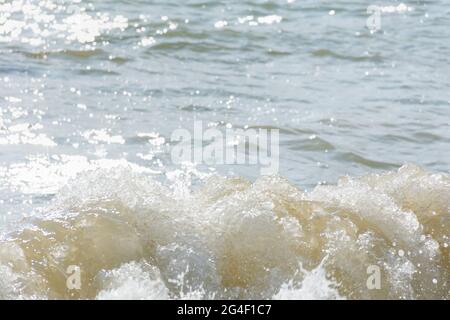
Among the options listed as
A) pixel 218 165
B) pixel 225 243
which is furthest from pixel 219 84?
pixel 225 243

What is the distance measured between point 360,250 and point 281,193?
1.61 feet

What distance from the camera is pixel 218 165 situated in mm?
6707

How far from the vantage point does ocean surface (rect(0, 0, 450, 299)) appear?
4.14m

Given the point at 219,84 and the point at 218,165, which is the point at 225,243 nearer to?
the point at 218,165

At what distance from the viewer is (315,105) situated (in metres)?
8.41

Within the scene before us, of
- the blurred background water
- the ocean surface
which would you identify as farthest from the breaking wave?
the blurred background water

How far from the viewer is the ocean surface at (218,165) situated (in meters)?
4.14

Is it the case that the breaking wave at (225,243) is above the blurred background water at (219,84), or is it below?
above

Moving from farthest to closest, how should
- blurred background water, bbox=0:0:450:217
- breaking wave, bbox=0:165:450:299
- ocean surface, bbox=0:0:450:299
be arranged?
blurred background water, bbox=0:0:450:217 → ocean surface, bbox=0:0:450:299 → breaking wave, bbox=0:165:450:299

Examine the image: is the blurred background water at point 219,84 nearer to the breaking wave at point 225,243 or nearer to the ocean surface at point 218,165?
the ocean surface at point 218,165

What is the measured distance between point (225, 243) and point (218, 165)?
246cm

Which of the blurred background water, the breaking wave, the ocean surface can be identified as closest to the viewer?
the breaking wave

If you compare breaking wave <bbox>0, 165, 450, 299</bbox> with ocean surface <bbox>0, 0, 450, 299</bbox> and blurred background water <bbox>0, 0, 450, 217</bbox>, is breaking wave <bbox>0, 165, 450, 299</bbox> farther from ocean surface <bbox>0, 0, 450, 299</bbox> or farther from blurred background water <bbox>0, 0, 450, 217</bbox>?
blurred background water <bbox>0, 0, 450, 217</bbox>

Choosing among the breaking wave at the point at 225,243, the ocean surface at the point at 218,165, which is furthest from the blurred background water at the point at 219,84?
the breaking wave at the point at 225,243
